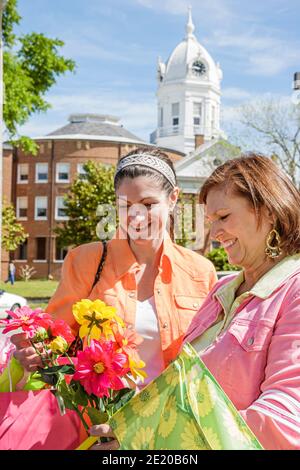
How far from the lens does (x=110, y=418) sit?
165 cm

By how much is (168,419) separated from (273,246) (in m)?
0.68

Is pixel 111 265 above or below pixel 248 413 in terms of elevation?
above

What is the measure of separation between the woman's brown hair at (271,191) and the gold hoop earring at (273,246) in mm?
13

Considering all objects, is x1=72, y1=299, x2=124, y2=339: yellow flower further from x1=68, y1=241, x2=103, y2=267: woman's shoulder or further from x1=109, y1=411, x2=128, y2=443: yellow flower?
x1=68, y1=241, x2=103, y2=267: woman's shoulder

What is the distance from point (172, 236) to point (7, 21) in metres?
15.8

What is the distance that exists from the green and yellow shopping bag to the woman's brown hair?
55 centimetres

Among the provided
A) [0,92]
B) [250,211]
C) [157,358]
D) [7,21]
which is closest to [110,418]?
[250,211]

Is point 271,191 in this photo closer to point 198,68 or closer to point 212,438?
point 212,438

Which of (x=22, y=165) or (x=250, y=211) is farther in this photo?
(x=22, y=165)

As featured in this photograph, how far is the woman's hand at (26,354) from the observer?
76.1 inches

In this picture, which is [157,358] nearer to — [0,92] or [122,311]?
[122,311]

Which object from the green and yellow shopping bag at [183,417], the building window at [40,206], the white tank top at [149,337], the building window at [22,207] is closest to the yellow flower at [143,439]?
the green and yellow shopping bag at [183,417]

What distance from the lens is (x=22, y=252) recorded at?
5222 centimetres

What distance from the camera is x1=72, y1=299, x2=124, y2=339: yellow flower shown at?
1818 millimetres
